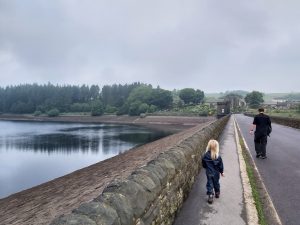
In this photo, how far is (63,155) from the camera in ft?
142

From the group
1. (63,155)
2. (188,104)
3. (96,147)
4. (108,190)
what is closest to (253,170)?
(108,190)

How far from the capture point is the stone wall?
335 centimetres

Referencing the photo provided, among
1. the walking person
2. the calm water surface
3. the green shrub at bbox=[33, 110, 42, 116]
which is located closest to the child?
the walking person

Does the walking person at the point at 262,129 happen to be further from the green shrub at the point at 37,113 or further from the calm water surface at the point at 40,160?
the green shrub at the point at 37,113

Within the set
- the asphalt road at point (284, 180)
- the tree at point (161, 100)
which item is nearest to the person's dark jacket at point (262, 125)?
the asphalt road at point (284, 180)

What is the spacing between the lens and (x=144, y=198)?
14.7 ft

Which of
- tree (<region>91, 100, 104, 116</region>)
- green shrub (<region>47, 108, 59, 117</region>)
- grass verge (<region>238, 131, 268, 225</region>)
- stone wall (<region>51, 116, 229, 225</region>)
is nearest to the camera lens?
stone wall (<region>51, 116, 229, 225</region>)

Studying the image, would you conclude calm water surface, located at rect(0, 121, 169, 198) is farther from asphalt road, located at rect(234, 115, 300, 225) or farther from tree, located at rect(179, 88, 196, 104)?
tree, located at rect(179, 88, 196, 104)

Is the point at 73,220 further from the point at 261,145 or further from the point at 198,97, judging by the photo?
the point at 198,97

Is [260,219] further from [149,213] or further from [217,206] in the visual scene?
[149,213]

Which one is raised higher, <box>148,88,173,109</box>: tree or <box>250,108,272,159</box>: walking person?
<box>148,88,173,109</box>: tree

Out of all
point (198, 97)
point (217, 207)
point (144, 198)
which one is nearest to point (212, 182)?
point (217, 207)

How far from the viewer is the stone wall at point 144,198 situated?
3.35 m

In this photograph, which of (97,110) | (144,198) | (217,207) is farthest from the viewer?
(97,110)
